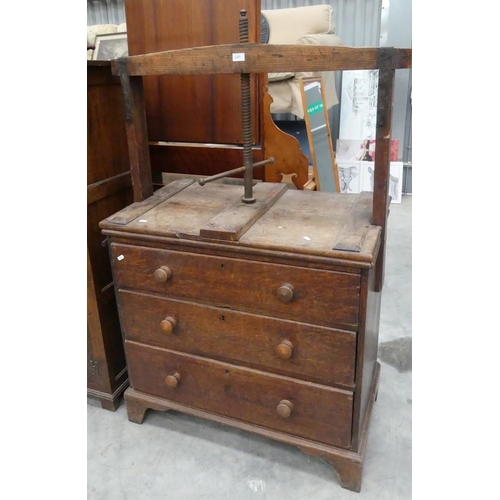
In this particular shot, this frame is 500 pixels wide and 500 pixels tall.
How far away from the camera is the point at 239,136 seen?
6.17ft

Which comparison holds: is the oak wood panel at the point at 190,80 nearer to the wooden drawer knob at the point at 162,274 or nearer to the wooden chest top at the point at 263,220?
the wooden chest top at the point at 263,220

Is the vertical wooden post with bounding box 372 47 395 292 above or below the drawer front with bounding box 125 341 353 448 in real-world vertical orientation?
above

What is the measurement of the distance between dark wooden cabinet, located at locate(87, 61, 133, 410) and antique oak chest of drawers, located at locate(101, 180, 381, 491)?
0.16 m

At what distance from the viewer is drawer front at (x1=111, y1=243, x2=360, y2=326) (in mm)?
1321

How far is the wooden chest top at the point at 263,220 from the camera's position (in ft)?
4.35

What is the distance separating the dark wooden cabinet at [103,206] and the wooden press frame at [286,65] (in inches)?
5.9

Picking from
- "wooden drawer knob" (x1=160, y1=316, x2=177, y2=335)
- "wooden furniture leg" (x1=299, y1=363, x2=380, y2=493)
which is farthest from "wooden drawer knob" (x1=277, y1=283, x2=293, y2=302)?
"wooden furniture leg" (x1=299, y1=363, x2=380, y2=493)

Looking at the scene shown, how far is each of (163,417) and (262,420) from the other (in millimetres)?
493

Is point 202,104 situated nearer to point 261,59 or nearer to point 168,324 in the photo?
point 261,59

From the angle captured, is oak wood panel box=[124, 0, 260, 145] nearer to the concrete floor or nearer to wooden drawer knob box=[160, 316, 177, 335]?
wooden drawer knob box=[160, 316, 177, 335]

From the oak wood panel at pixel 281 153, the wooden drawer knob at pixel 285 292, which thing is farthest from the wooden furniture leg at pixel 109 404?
the oak wood panel at pixel 281 153

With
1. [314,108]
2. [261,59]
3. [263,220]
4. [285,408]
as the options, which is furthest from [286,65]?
[314,108]

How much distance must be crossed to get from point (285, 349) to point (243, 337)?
0.16 m

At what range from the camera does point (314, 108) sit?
11.0 ft
